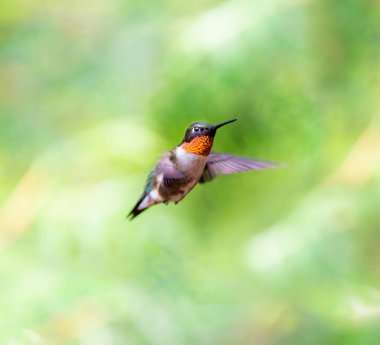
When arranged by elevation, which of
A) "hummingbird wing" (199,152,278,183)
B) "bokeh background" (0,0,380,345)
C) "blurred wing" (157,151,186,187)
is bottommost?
"blurred wing" (157,151,186,187)

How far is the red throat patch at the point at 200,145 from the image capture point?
0.63 m

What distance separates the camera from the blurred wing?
60 cm

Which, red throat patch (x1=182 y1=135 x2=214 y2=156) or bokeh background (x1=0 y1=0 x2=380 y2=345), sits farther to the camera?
bokeh background (x1=0 y1=0 x2=380 y2=345)

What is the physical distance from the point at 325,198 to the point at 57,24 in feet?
5.34

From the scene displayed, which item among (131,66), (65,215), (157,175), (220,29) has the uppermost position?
(131,66)

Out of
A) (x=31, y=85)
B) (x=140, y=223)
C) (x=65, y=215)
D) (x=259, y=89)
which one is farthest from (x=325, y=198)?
(x=31, y=85)

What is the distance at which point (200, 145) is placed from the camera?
0.65 meters

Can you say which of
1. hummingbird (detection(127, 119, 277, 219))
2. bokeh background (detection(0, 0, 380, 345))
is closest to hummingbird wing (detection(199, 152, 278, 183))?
hummingbird (detection(127, 119, 277, 219))

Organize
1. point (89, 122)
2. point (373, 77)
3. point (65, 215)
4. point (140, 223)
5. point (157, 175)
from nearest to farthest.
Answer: point (157, 175), point (65, 215), point (140, 223), point (373, 77), point (89, 122)

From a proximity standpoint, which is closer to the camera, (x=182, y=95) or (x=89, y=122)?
(x=182, y=95)

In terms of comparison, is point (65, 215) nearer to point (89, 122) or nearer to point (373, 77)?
point (89, 122)

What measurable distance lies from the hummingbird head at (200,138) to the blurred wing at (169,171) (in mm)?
32

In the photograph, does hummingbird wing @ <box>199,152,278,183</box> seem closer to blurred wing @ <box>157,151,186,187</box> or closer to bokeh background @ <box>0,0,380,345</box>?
blurred wing @ <box>157,151,186,187</box>

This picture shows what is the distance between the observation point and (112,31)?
3072 millimetres
